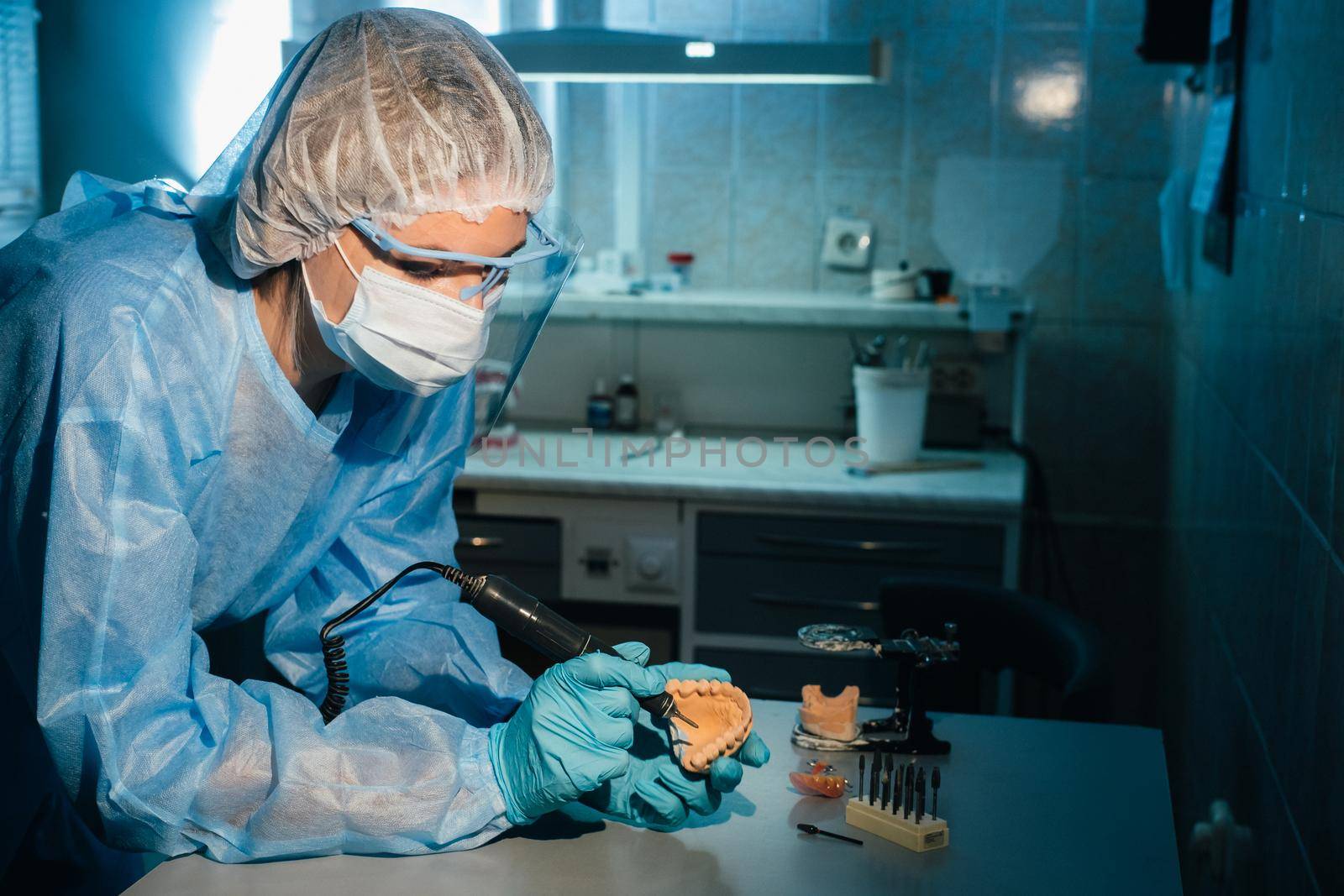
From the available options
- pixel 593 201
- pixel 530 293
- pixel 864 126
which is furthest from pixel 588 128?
pixel 530 293

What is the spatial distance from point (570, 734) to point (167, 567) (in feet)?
1.21

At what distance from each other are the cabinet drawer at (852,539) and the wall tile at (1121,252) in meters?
0.97

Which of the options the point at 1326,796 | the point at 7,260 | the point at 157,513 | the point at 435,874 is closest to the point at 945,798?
the point at 1326,796

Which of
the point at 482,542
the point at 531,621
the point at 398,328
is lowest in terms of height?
the point at 482,542

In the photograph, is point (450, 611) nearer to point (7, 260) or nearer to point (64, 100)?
point (7, 260)

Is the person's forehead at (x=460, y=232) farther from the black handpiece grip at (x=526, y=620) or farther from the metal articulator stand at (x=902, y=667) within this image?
the metal articulator stand at (x=902, y=667)

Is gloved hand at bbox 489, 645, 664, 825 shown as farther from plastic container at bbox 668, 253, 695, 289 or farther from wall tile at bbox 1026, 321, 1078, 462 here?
wall tile at bbox 1026, 321, 1078, 462

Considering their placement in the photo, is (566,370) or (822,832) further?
(566,370)

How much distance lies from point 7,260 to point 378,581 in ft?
1.63

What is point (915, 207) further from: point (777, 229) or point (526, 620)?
point (526, 620)

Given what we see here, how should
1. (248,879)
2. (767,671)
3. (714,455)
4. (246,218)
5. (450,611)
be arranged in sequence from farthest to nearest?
(714,455), (767,671), (450,611), (246,218), (248,879)

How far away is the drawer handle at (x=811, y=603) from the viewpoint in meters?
2.71

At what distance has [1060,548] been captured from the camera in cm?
343

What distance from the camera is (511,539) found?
2803 mm
